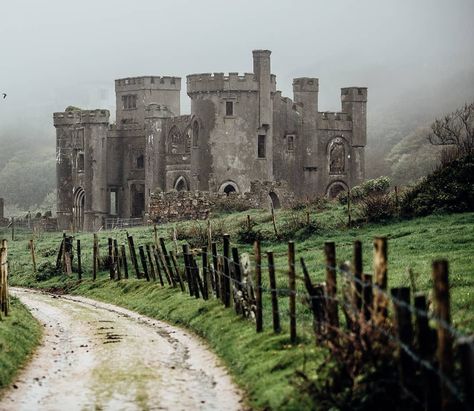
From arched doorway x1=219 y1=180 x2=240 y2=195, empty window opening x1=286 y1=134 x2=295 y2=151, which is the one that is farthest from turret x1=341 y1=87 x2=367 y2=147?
arched doorway x1=219 y1=180 x2=240 y2=195

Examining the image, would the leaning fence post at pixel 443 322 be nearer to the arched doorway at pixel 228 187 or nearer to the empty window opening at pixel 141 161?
the arched doorway at pixel 228 187

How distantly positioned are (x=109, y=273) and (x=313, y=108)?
4345 centimetres

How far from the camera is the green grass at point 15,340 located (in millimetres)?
20167

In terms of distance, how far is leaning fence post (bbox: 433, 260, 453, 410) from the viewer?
1242 centimetres

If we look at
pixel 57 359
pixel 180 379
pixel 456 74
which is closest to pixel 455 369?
pixel 180 379

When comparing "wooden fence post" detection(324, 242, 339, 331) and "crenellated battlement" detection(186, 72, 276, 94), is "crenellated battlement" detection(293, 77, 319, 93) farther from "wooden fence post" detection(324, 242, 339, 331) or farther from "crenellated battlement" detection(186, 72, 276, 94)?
"wooden fence post" detection(324, 242, 339, 331)

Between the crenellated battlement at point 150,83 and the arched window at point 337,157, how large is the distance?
73.7 ft

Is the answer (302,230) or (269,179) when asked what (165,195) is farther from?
(302,230)

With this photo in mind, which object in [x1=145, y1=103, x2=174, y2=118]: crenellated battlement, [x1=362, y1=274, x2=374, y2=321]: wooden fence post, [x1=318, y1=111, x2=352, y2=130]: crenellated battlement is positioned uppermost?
[x1=145, y1=103, x2=174, y2=118]: crenellated battlement

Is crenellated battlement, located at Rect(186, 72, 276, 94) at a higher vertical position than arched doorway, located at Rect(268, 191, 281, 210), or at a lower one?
higher

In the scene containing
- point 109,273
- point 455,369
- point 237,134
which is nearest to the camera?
point 455,369

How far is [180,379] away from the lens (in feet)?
64.3

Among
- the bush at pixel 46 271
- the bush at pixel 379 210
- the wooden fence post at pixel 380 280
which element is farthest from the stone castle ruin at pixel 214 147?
the wooden fence post at pixel 380 280

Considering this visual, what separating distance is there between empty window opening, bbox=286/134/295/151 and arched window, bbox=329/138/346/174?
11.5ft
